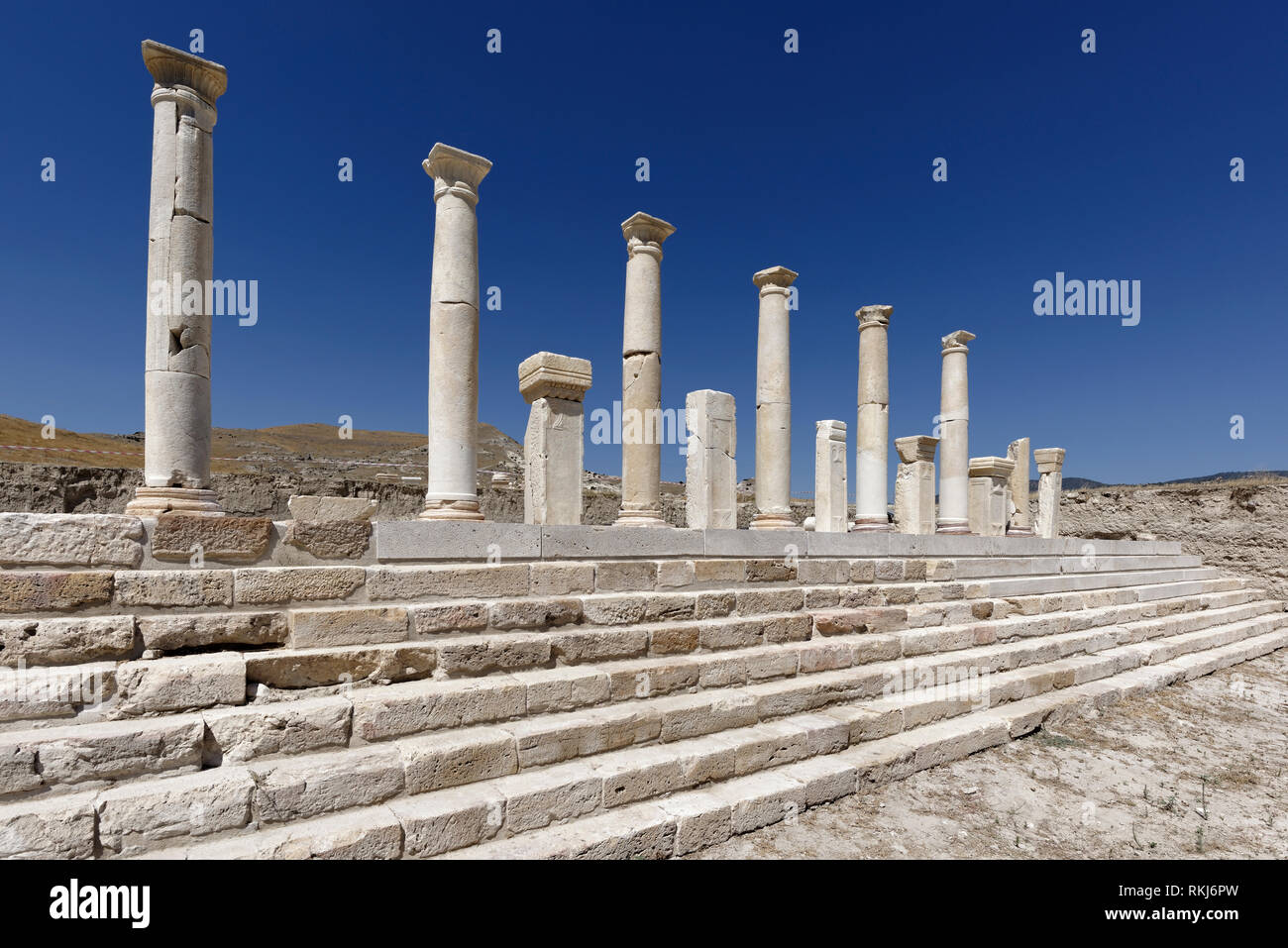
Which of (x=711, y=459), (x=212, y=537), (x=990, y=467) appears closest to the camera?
(x=212, y=537)

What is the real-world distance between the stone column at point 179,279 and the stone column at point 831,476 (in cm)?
1230

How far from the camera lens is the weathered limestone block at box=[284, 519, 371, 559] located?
497 cm

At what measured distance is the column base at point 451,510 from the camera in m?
6.63

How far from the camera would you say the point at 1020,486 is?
17.2 m

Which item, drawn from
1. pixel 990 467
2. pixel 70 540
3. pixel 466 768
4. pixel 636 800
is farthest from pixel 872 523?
pixel 70 540

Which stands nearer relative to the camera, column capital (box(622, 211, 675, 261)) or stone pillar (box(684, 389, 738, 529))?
column capital (box(622, 211, 675, 261))

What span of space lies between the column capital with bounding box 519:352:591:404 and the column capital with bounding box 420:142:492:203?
75.2 inches

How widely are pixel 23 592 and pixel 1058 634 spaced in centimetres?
1188

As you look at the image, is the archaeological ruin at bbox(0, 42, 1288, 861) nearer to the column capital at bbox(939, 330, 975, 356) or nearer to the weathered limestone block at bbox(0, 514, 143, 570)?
the weathered limestone block at bbox(0, 514, 143, 570)

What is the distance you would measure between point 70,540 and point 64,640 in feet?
2.22

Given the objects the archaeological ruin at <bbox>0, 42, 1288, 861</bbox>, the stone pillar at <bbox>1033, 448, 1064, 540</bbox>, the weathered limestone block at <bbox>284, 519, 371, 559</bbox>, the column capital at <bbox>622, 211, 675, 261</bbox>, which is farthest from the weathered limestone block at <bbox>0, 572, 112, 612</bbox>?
the stone pillar at <bbox>1033, 448, 1064, 540</bbox>

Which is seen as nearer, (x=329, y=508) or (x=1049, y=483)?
(x=329, y=508)

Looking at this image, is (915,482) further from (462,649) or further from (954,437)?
(462,649)

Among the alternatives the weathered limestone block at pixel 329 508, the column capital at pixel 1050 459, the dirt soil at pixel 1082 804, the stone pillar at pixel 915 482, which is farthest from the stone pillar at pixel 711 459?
the column capital at pixel 1050 459
